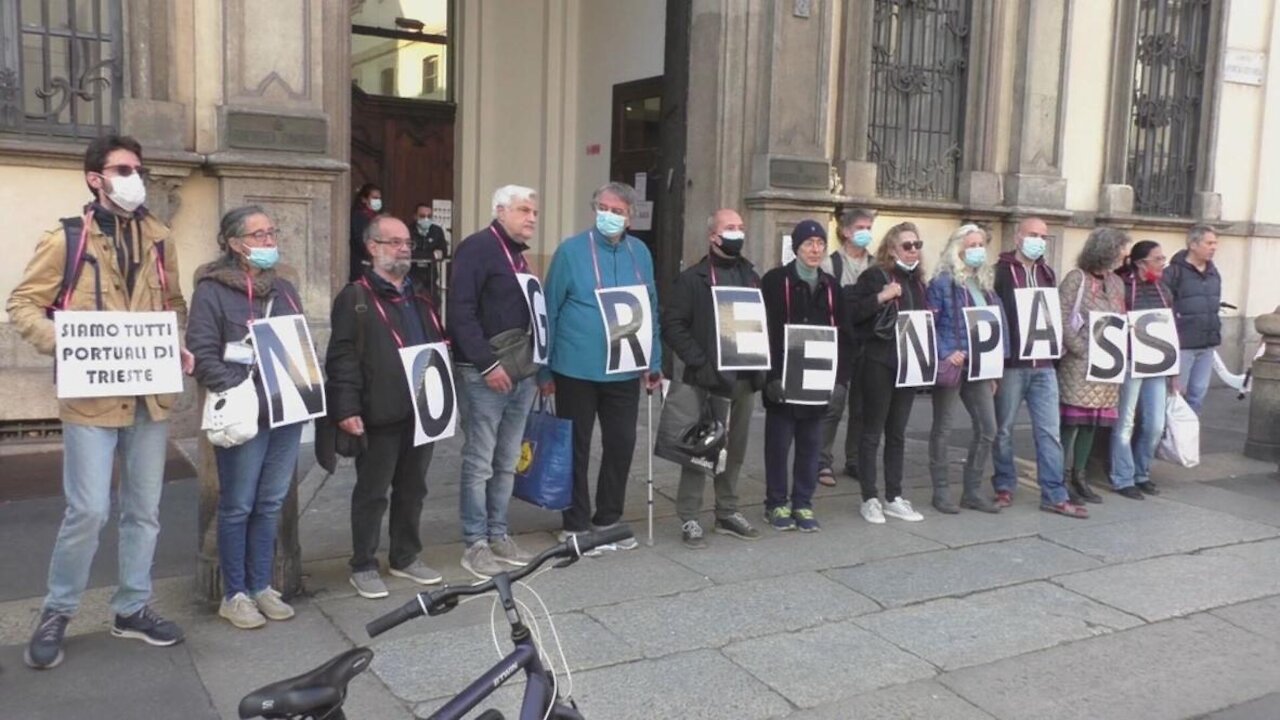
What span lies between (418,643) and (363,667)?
243cm

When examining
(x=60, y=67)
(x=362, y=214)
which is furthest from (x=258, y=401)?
(x=362, y=214)

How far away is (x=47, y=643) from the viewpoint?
4246 mm

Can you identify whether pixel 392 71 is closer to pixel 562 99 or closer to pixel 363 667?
pixel 562 99

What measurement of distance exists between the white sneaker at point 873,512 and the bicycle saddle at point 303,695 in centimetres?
499

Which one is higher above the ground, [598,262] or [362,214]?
[362,214]

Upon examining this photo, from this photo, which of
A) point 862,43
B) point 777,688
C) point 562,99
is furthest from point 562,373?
point 562,99

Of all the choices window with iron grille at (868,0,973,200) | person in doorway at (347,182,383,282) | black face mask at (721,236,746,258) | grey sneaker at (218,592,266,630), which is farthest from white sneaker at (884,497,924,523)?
person in doorway at (347,182,383,282)

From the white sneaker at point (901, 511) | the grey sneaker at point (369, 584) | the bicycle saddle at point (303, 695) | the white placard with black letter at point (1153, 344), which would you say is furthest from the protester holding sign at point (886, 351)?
the bicycle saddle at point (303, 695)

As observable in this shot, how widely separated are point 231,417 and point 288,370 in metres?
0.37

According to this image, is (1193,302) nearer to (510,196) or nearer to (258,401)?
(510,196)

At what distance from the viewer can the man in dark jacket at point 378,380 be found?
4.92m

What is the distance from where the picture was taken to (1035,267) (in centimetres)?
724

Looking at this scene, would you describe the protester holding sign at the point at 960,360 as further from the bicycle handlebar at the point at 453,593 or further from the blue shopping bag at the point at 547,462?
the bicycle handlebar at the point at 453,593

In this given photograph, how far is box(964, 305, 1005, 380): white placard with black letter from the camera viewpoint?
6.81 meters
